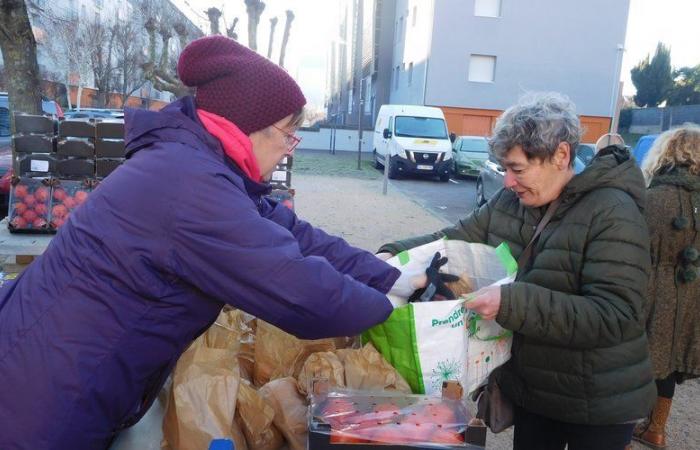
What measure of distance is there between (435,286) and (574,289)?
44 centimetres

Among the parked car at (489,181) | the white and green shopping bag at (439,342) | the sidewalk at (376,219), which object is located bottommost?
the sidewalk at (376,219)

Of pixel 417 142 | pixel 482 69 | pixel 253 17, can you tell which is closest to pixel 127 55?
pixel 253 17

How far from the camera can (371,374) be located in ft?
5.76

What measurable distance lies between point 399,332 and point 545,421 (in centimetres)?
85

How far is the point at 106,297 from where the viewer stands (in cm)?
131

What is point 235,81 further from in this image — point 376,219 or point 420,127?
point 420,127

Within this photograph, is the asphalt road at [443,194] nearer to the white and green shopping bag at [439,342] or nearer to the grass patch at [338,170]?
the grass patch at [338,170]

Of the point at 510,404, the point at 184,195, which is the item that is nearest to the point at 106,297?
the point at 184,195

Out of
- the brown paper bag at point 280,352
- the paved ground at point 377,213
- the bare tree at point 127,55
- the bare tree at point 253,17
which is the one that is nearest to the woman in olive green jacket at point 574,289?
the brown paper bag at point 280,352

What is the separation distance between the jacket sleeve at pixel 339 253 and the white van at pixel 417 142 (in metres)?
16.2

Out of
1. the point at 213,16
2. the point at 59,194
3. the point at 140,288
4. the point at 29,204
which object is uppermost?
the point at 213,16

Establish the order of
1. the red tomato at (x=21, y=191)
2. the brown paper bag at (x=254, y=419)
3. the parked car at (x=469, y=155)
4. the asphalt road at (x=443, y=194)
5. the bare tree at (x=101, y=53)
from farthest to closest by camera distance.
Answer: the bare tree at (x=101, y=53) < the parked car at (x=469, y=155) < the asphalt road at (x=443, y=194) < the red tomato at (x=21, y=191) < the brown paper bag at (x=254, y=419)

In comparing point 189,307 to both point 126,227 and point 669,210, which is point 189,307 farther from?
point 669,210

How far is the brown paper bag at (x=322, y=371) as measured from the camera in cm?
175
